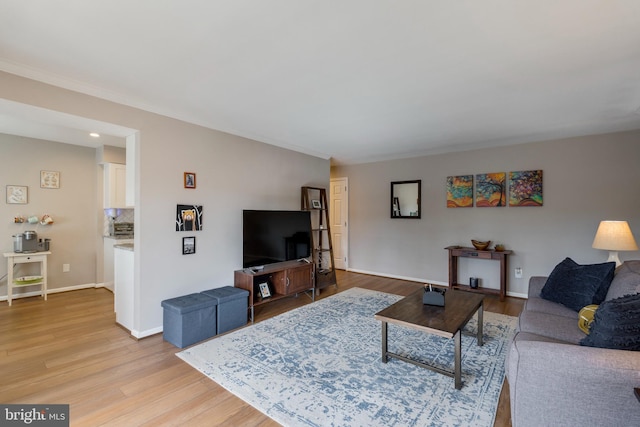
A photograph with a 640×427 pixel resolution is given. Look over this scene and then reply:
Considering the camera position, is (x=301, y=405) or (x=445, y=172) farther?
(x=445, y=172)

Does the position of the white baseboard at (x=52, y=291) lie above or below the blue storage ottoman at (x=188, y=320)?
below

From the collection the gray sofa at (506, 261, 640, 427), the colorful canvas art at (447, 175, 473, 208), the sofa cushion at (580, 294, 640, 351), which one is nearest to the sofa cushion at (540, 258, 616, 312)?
the sofa cushion at (580, 294, 640, 351)

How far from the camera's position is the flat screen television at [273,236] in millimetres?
3689

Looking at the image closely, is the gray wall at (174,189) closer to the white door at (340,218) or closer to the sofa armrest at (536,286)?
the white door at (340,218)

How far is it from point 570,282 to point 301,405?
100 inches

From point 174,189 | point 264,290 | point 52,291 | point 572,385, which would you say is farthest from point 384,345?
point 52,291

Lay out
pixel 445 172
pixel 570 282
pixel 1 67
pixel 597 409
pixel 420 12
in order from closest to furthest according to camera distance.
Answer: pixel 597 409
pixel 420 12
pixel 1 67
pixel 570 282
pixel 445 172

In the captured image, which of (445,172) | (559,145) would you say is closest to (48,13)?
(445,172)

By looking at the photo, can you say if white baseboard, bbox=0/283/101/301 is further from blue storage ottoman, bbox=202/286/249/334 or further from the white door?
the white door

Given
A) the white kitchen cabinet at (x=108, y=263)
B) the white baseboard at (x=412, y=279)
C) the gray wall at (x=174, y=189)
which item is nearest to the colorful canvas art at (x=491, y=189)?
the white baseboard at (x=412, y=279)

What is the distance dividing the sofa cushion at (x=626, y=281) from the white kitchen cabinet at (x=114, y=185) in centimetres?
600

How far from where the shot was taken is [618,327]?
1392mm

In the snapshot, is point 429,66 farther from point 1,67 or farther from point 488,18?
point 1,67

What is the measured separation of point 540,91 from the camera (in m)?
2.68
